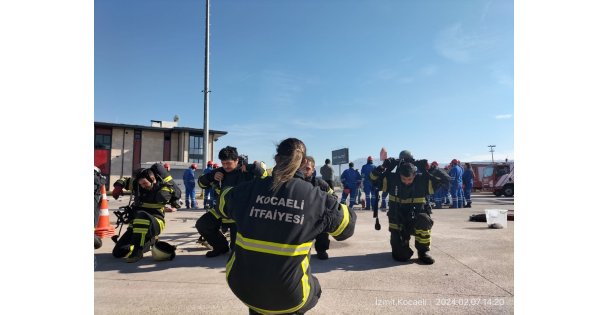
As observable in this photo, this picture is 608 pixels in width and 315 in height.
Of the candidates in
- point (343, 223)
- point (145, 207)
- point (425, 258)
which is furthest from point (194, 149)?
point (343, 223)

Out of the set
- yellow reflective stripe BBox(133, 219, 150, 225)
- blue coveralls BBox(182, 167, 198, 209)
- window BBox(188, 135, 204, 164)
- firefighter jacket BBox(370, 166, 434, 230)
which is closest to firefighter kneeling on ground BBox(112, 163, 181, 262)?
yellow reflective stripe BBox(133, 219, 150, 225)

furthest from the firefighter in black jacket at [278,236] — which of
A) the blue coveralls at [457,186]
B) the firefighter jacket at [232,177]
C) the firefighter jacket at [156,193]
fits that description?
the blue coveralls at [457,186]

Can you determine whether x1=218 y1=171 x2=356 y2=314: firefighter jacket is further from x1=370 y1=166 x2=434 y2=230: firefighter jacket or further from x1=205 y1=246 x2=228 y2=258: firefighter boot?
x1=370 y1=166 x2=434 y2=230: firefighter jacket

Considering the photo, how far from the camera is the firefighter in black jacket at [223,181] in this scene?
15.1ft

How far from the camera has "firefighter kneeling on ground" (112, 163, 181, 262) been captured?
433 cm

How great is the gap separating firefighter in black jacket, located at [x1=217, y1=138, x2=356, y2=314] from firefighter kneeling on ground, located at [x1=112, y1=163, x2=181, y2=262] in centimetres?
297

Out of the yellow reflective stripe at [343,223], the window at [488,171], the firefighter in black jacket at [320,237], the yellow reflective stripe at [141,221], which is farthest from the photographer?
the window at [488,171]

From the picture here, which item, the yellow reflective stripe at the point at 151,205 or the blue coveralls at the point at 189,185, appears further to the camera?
the blue coveralls at the point at 189,185

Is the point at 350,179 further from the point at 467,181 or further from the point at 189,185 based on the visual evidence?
the point at 189,185

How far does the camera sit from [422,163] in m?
4.77

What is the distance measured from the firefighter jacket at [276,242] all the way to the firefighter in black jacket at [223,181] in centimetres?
272

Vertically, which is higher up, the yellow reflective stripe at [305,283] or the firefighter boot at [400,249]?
the yellow reflective stripe at [305,283]

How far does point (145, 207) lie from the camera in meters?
4.55

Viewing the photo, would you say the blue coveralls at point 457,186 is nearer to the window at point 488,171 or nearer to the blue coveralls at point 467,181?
the blue coveralls at point 467,181
